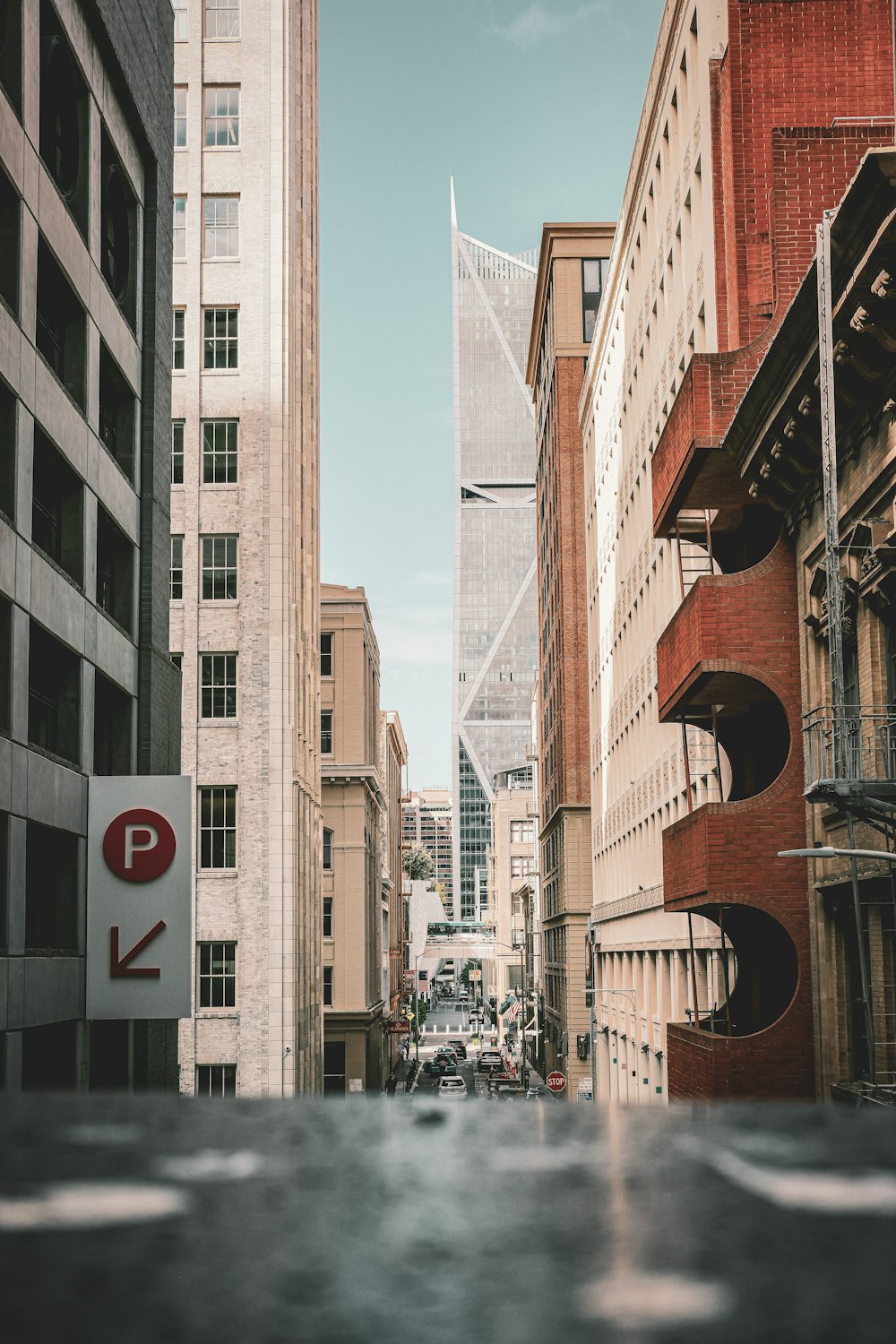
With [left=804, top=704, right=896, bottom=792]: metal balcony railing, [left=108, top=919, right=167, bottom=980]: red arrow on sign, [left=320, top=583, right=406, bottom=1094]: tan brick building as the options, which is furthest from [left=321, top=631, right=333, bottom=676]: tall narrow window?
[left=804, top=704, right=896, bottom=792]: metal balcony railing

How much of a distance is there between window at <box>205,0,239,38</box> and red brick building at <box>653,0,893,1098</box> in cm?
3404

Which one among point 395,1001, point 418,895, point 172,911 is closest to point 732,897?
point 172,911

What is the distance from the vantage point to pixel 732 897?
23.0 m

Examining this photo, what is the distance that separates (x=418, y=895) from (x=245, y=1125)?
187956 millimetres

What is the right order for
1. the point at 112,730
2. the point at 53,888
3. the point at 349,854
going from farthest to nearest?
the point at 349,854 → the point at 112,730 → the point at 53,888

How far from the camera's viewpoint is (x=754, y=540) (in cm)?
2667

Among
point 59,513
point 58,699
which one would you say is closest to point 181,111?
point 59,513

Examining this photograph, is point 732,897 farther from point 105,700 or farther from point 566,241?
point 566,241

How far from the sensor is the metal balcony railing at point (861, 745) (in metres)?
17.6

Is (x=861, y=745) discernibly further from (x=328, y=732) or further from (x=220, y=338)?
(x=328, y=732)

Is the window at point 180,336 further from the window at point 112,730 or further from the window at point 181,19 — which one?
the window at point 112,730

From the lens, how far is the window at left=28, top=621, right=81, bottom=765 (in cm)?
2558

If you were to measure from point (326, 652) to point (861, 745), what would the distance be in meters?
74.7

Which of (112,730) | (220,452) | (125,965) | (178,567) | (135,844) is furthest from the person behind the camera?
(220,452)
